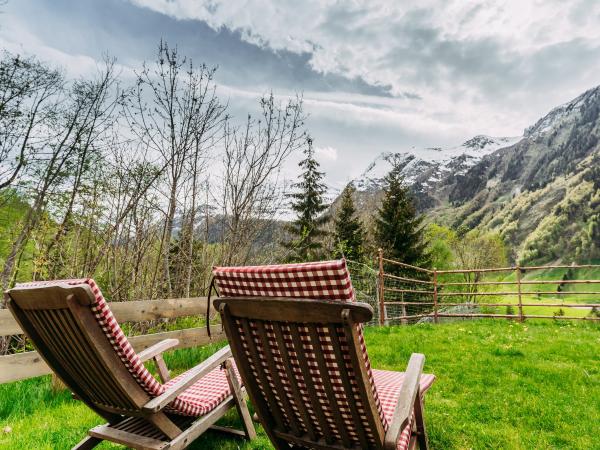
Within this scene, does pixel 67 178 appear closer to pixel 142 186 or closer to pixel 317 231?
pixel 142 186

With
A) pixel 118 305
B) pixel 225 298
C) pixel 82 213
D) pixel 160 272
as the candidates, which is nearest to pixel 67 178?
pixel 82 213

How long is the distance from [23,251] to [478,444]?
5871mm

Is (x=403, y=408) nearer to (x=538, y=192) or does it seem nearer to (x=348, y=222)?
(x=348, y=222)

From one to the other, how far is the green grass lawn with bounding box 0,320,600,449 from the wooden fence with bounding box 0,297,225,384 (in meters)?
0.19

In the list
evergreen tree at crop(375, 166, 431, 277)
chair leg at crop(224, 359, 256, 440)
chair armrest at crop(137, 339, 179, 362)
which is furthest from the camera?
evergreen tree at crop(375, 166, 431, 277)

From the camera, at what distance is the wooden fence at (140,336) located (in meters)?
3.01

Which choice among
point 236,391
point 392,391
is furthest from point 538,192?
point 236,391

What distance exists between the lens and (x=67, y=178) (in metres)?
5.21

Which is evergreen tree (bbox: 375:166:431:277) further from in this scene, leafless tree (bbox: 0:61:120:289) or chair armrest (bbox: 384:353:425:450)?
chair armrest (bbox: 384:353:425:450)

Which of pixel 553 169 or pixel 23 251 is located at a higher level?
pixel 553 169

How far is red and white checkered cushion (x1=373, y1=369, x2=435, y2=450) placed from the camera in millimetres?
1610

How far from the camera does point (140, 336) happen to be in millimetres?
3877

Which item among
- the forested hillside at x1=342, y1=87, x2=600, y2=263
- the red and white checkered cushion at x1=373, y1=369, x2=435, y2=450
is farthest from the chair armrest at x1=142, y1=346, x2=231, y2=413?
the forested hillside at x1=342, y1=87, x2=600, y2=263

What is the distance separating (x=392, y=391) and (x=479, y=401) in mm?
1723
